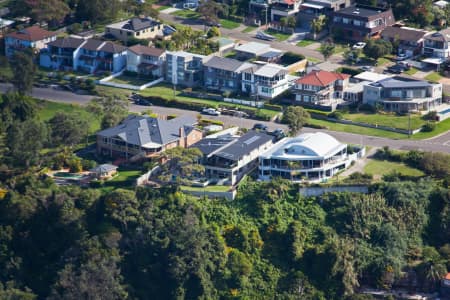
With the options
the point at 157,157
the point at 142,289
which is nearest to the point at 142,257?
the point at 142,289

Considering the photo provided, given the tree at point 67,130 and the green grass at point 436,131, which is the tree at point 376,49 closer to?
the green grass at point 436,131

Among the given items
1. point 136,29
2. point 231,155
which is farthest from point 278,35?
point 231,155

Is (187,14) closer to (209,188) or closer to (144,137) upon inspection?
(144,137)

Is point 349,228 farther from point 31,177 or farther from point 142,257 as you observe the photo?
point 31,177

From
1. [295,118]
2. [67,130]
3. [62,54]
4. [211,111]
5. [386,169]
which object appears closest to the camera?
[386,169]

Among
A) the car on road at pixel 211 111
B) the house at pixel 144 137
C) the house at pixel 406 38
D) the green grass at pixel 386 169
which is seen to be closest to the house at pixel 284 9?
the house at pixel 406 38

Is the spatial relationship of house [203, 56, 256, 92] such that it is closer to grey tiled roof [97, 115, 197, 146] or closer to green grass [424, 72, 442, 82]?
grey tiled roof [97, 115, 197, 146]
